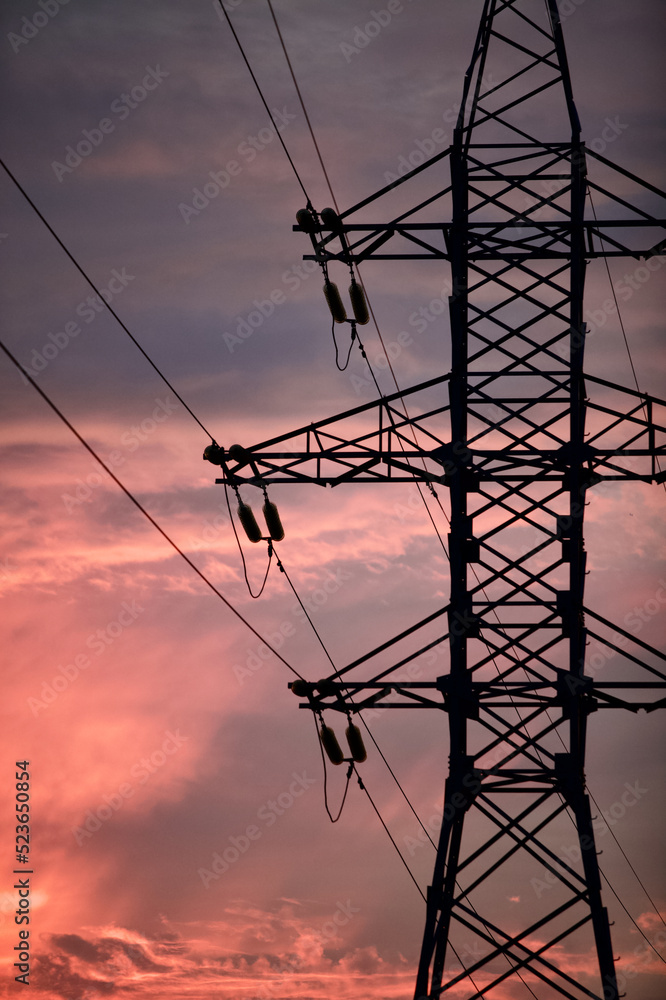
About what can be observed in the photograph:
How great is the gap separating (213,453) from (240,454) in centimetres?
45

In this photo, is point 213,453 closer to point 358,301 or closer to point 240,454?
point 240,454

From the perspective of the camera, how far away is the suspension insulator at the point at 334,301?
18688 millimetres

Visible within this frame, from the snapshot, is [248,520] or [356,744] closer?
[248,520]

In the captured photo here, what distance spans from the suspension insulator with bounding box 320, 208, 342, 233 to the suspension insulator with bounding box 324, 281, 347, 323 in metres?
0.85

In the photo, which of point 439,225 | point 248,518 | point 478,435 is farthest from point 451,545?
point 439,225

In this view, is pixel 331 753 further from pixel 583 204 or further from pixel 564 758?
pixel 583 204

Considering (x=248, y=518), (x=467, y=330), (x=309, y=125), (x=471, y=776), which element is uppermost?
(x=309, y=125)

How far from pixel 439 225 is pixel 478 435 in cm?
340

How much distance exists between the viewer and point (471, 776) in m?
18.5

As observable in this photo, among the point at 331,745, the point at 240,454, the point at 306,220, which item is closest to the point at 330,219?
the point at 306,220

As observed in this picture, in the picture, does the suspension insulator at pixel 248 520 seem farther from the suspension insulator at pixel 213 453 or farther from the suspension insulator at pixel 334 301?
the suspension insulator at pixel 334 301

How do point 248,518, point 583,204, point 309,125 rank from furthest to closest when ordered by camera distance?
point 583,204 → point 248,518 → point 309,125

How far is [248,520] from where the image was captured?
18.3 meters

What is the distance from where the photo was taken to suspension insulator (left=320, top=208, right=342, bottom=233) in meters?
18.4
